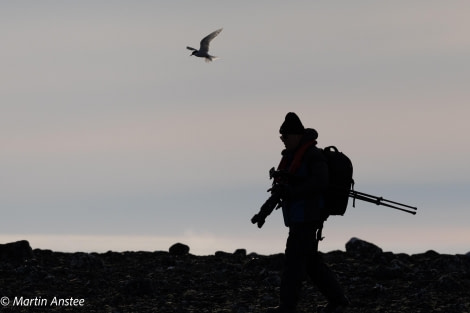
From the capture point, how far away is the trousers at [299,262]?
15289mm

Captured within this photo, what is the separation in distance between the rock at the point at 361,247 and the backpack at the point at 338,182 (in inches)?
249

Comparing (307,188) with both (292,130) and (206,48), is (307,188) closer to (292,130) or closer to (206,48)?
(292,130)

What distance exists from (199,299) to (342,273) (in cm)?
304

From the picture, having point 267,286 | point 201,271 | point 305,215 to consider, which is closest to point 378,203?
point 305,215

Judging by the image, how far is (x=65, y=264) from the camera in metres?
21.1

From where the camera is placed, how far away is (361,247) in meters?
21.7

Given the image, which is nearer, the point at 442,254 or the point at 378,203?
the point at 378,203

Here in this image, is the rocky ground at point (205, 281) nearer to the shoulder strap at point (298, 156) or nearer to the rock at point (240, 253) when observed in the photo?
the rock at point (240, 253)

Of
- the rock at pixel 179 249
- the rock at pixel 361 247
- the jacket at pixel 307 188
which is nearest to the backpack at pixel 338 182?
the jacket at pixel 307 188

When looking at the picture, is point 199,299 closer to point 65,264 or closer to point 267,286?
point 267,286

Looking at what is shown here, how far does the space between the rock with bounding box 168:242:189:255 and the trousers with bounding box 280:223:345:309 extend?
6.87 m

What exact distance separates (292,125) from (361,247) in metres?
6.94

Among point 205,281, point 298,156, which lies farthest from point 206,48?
point 298,156

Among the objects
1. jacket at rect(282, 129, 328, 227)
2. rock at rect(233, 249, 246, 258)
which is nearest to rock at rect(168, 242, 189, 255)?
rock at rect(233, 249, 246, 258)
